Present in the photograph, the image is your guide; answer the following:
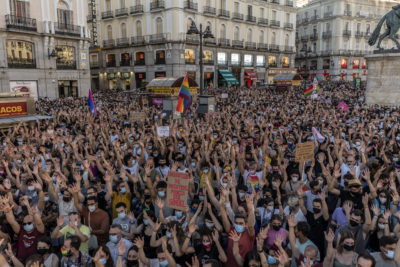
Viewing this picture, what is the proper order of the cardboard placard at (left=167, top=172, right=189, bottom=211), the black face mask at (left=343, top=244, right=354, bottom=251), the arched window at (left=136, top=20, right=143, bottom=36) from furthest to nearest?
the arched window at (left=136, top=20, right=143, bottom=36) < the cardboard placard at (left=167, top=172, right=189, bottom=211) < the black face mask at (left=343, top=244, right=354, bottom=251)

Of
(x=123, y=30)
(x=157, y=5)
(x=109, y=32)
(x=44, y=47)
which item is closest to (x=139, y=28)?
(x=123, y=30)

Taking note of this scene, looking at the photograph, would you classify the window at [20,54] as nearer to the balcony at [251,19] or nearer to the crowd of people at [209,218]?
the crowd of people at [209,218]

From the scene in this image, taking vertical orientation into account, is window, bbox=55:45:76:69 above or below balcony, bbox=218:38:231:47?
below

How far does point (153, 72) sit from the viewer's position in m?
37.9

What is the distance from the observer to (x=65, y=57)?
2805cm

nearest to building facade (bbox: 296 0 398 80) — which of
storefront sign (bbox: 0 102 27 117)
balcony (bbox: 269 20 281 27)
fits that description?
balcony (bbox: 269 20 281 27)

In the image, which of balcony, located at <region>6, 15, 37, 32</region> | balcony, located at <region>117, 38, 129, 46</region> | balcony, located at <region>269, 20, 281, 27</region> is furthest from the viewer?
balcony, located at <region>269, 20, 281, 27</region>

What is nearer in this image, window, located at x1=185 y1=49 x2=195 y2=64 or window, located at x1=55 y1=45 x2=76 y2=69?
window, located at x1=55 y1=45 x2=76 y2=69

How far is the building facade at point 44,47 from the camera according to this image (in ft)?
79.1

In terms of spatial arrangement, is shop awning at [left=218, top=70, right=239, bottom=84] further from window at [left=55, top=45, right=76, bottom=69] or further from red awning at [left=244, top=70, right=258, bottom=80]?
window at [left=55, top=45, right=76, bottom=69]

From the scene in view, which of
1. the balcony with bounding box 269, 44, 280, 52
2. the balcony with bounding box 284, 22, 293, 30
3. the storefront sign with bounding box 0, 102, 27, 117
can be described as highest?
the balcony with bounding box 284, 22, 293, 30

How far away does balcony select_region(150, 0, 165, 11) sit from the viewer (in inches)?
1405

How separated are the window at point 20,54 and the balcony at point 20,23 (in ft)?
3.68

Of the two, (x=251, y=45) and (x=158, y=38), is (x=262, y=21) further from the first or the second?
(x=158, y=38)
